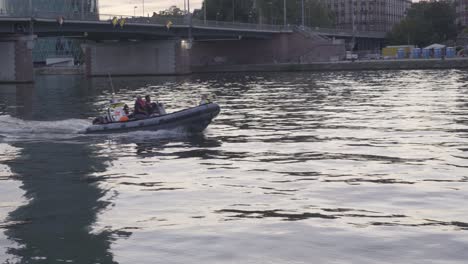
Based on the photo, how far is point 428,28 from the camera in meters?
159

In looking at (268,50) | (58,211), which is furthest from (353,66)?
(58,211)

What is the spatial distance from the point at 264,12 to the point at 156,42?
49109 mm

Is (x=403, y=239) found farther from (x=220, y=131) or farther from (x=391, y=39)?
(x=391, y=39)

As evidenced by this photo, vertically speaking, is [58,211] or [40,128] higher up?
[40,128]

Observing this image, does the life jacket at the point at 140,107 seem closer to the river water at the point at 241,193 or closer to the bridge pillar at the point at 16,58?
the river water at the point at 241,193

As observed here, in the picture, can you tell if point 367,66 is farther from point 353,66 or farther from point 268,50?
point 268,50

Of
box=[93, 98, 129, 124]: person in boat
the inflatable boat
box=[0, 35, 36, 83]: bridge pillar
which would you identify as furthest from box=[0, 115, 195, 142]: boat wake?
box=[0, 35, 36, 83]: bridge pillar

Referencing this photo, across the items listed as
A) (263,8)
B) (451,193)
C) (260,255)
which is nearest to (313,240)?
(260,255)

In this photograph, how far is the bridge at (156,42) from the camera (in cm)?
8644

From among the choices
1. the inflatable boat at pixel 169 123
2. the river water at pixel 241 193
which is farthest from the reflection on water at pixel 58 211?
the inflatable boat at pixel 169 123

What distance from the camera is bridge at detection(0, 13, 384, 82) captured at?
3403 inches

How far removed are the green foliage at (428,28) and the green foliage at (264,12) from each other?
1921 centimetres

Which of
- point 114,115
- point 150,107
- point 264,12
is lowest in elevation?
point 114,115

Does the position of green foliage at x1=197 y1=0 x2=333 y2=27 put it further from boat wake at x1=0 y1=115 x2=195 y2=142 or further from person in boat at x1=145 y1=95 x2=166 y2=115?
person in boat at x1=145 y1=95 x2=166 y2=115
